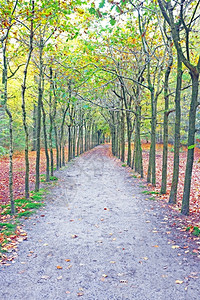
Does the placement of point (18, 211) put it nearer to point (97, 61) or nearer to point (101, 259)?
point (101, 259)

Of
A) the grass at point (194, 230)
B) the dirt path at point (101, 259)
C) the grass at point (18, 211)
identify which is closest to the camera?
the dirt path at point (101, 259)

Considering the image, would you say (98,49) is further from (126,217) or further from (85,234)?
(85,234)

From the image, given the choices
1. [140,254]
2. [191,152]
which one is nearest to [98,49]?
[191,152]

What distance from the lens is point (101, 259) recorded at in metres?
5.09

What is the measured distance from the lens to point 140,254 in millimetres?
5293

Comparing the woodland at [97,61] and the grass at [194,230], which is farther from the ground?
the woodland at [97,61]

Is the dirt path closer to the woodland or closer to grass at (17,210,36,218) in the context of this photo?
grass at (17,210,36,218)

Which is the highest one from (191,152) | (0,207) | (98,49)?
(98,49)

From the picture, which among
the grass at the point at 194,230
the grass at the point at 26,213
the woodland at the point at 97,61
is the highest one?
the woodland at the point at 97,61

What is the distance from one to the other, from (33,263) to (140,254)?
A: 2.29 metres

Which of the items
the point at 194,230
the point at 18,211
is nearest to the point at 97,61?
the point at 18,211

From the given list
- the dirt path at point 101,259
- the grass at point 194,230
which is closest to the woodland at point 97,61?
the grass at point 194,230

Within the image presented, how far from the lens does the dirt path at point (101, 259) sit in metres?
4.01

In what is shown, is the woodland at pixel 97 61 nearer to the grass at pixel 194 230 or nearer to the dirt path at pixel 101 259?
the grass at pixel 194 230
